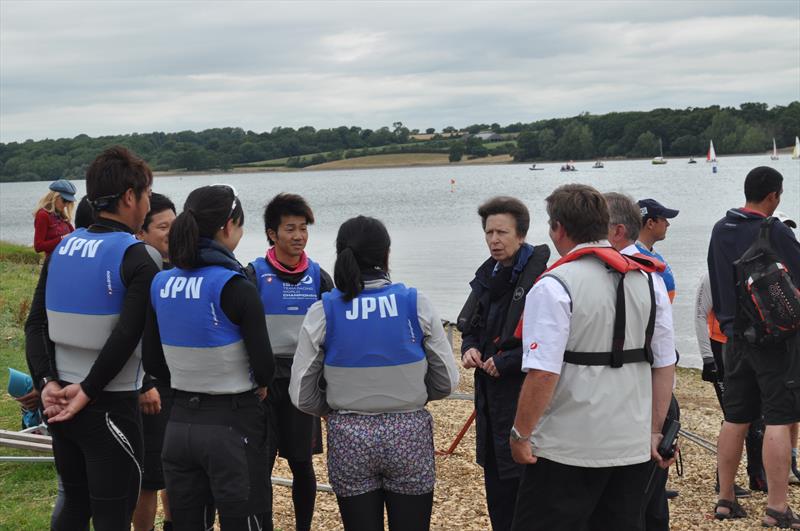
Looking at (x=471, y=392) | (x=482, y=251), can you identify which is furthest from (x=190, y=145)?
(x=471, y=392)

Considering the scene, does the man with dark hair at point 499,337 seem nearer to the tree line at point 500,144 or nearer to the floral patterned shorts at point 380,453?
the floral patterned shorts at point 380,453

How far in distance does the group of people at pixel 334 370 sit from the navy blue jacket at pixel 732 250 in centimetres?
192

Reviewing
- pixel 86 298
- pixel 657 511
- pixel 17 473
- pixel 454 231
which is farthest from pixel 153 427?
pixel 454 231

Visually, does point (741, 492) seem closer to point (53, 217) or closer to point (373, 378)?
point (373, 378)

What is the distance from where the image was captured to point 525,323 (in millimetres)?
3633

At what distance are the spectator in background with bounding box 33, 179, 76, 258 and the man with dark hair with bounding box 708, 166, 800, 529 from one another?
6731 mm

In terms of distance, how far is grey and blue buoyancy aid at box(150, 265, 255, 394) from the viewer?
146 inches

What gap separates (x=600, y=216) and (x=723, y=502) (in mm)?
3133

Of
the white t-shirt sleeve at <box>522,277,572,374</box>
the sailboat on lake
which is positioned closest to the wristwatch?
the white t-shirt sleeve at <box>522,277,572,374</box>

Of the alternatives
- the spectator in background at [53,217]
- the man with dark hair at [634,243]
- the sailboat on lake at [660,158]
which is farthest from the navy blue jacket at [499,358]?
the sailboat on lake at [660,158]

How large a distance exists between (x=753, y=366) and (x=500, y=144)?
146 metres

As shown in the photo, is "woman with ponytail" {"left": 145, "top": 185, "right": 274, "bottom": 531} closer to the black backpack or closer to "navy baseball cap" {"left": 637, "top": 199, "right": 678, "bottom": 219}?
"navy baseball cap" {"left": 637, "top": 199, "right": 678, "bottom": 219}

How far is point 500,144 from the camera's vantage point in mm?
148625

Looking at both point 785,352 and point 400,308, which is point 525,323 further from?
point 785,352
